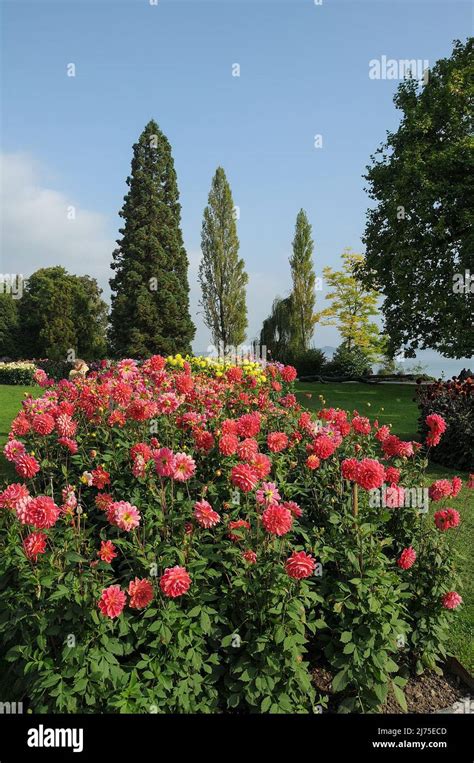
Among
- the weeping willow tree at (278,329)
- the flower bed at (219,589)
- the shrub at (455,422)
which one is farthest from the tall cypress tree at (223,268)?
the flower bed at (219,589)

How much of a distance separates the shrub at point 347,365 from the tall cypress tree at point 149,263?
8.29m

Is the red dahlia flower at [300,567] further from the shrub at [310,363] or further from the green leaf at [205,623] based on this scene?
the shrub at [310,363]

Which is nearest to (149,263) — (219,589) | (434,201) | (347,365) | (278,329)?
(278,329)

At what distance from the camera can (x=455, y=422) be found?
9.30 metres

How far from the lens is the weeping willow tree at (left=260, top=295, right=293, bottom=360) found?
35156 mm

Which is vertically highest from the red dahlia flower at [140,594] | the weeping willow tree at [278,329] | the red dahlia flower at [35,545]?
the weeping willow tree at [278,329]

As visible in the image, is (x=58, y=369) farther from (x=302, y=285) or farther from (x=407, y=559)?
(x=407, y=559)

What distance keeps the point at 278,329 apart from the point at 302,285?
11.7ft

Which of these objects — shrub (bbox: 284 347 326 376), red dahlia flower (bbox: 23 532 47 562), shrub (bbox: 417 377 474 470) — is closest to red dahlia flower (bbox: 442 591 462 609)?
red dahlia flower (bbox: 23 532 47 562)

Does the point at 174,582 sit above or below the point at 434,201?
below

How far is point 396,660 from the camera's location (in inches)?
145

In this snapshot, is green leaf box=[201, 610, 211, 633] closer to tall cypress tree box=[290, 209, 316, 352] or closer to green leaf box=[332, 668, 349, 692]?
green leaf box=[332, 668, 349, 692]

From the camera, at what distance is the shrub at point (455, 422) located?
912 cm

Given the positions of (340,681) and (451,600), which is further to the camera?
(451,600)
